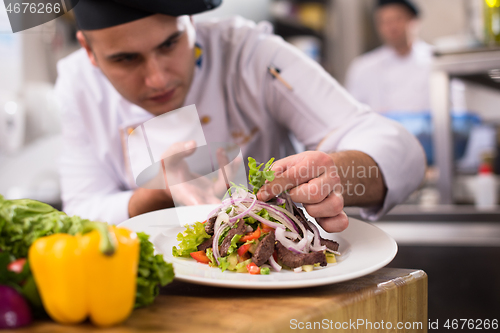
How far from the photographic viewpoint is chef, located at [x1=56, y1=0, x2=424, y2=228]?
3.71ft

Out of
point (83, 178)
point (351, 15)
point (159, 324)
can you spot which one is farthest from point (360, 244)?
point (351, 15)

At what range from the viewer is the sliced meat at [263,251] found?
76 cm

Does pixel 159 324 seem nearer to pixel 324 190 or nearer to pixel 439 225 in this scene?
pixel 324 190

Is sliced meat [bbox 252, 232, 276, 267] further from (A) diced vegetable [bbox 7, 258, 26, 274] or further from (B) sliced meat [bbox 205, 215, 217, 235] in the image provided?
(A) diced vegetable [bbox 7, 258, 26, 274]

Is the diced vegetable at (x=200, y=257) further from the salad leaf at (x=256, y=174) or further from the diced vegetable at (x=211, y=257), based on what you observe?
the salad leaf at (x=256, y=174)

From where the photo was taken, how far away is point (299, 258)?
76cm

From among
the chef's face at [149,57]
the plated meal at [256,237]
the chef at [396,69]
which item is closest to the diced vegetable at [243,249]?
the plated meal at [256,237]

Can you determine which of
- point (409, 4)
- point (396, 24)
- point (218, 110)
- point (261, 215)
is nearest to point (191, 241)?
point (261, 215)

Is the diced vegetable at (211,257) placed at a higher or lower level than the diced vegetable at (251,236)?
lower

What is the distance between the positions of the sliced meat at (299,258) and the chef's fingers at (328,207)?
3.7 inches

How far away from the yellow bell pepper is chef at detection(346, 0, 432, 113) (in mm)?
4161

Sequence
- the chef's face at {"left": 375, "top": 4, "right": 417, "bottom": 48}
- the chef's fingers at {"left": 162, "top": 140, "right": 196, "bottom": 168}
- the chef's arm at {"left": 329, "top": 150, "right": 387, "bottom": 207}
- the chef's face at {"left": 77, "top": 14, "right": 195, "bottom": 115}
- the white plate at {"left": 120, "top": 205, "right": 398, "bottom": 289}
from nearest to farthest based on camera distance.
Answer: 1. the white plate at {"left": 120, "top": 205, "right": 398, "bottom": 289}
2. the chef's fingers at {"left": 162, "top": 140, "right": 196, "bottom": 168}
3. the chef's arm at {"left": 329, "top": 150, "right": 387, "bottom": 207}
4. the chef's face at {"left": 77, "top": 14, "right": 195, "bottom": 115}
5. the chef's face at {"left": 375, "top": 4, "right": 417, "bottom": 48}

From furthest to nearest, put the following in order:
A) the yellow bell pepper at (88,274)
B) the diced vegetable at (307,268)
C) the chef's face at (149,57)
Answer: the chef's face at (149,57) → the diced vegetable at (307,268) → the yellow bell pepper at (88,274)

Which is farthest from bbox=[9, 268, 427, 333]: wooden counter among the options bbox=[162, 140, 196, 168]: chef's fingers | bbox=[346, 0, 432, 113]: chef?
bbox=[346, 0, 432, 113]: chef
